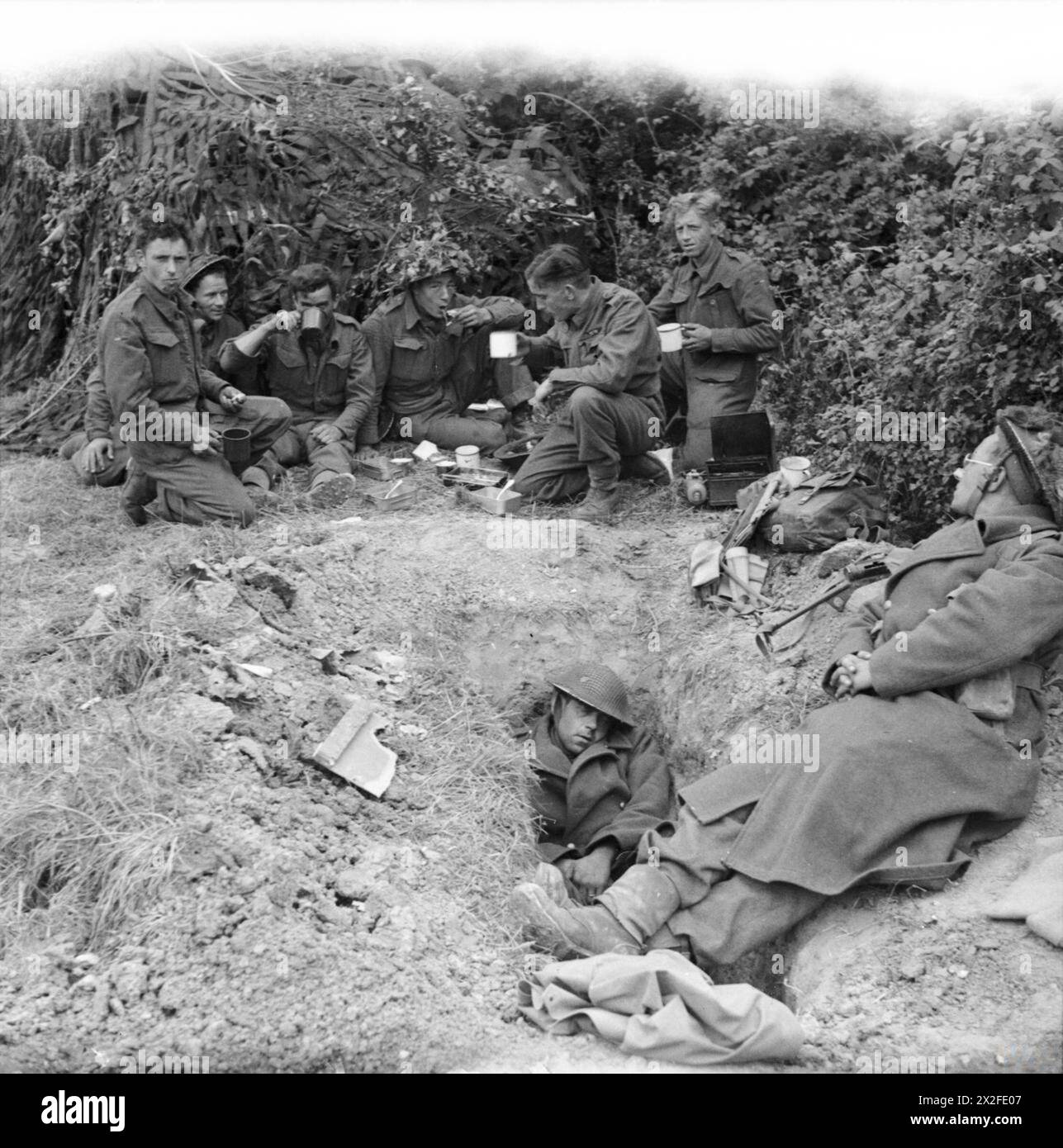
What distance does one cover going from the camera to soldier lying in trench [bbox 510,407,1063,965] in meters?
4.41

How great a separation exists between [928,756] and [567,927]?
131 centimetres

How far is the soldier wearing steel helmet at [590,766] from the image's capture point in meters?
5.68

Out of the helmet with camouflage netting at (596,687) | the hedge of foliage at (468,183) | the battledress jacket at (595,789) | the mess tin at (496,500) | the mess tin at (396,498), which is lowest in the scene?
the battledress jacket at (595,789)

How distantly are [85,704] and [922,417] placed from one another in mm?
3956

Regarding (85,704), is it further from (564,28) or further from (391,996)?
(564,28)

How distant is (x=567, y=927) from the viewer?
4.53 meters

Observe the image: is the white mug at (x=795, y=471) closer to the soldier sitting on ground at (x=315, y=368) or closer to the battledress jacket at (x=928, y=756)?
the battledress jacket at (x=928, y=756)

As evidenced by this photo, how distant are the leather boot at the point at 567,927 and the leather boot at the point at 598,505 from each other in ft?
10.6

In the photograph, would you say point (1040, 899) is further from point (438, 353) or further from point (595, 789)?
point (438, 353)

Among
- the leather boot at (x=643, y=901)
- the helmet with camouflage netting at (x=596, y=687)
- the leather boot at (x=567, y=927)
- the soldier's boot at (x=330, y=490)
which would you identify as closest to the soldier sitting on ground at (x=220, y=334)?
the soldier's boot at (x=330, y=490)

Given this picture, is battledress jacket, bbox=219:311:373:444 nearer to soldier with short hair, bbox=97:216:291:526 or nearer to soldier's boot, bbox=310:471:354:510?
soldier's boot, bbox=310:471:354:510

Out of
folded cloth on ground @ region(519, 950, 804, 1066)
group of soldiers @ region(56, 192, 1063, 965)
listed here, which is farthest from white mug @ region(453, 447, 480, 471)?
folded cloth on ground @ region(519, 950, 804, 1066)

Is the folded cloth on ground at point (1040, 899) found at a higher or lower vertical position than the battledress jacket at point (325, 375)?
lower

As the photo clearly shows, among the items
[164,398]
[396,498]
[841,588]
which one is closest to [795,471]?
[841,588]
